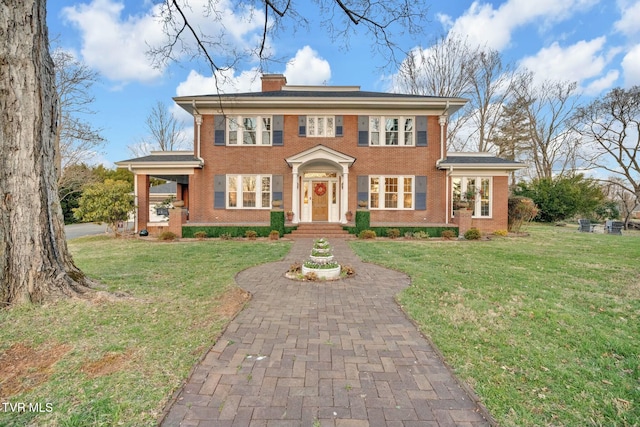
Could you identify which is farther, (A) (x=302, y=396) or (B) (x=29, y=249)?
(B) (x=29, y=249)

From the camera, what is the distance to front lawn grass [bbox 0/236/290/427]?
6.99 feet

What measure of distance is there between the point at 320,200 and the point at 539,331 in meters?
12.3

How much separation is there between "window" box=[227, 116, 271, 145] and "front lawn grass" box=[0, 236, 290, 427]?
33.3ft

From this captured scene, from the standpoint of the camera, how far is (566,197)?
21.1m

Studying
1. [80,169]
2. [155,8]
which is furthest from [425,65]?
[80,169]

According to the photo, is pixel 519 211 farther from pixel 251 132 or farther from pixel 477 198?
pixel 251 132

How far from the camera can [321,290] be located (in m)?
5.33

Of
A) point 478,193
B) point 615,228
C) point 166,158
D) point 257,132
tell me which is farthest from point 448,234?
point 166,158

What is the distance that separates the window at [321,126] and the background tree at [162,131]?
20834 millimetres

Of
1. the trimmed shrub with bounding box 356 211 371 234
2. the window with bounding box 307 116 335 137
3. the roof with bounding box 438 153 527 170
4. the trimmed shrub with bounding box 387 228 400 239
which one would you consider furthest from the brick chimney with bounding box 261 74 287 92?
the trimmed shrub with bounding box 387 228 400 239

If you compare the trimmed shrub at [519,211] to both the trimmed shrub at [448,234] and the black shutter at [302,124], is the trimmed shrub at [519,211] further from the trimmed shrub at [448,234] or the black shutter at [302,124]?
the black shutter at [302,124]

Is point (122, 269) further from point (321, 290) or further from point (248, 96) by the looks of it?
point (248, 96)

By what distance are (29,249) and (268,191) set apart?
1129 cm

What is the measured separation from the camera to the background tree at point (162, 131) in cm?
2897
